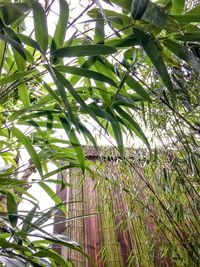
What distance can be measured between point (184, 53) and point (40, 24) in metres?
0.38

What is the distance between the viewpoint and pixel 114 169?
1.55 m

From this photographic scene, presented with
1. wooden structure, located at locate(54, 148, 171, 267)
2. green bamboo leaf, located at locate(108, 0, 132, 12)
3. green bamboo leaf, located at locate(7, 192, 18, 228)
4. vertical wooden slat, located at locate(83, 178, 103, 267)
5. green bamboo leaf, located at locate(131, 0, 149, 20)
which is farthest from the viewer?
vertical wooden slat, located at locate(83, 178, 103, 267)

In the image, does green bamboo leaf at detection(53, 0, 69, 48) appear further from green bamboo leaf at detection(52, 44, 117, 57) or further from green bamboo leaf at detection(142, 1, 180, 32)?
green bamboo leaf at detection(142, 1, 180, 32)

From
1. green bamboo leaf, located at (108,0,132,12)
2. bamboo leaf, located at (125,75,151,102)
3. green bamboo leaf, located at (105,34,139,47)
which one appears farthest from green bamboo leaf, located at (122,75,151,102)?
green bamboo leaf, located at (108,0,132,12)

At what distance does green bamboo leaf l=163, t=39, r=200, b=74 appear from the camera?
658mm

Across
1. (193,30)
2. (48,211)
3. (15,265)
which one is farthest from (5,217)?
(193,30)

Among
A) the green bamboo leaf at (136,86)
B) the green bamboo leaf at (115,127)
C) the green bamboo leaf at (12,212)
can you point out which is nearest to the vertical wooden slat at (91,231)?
the green bamboo leaf at (12,212)

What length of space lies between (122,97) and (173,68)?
24 cm

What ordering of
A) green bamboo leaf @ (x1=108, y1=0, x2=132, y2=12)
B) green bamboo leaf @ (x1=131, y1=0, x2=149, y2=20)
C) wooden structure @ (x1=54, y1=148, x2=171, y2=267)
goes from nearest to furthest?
1. green bamboo leaf @ (x1=131, y1=0, x2=149, y2=20)
2. green bamboo leaf @ (x1=108, y1=0, x2=132, y2=12)
3. wooden structure @ (x1=54, y1=148, x2=171, y2=267)

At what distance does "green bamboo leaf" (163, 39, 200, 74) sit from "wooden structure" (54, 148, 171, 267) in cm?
69

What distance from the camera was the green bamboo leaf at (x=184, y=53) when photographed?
2.16 feet

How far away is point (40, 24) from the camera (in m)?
0.63

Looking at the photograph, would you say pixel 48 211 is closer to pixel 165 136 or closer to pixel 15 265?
pixel 15 265

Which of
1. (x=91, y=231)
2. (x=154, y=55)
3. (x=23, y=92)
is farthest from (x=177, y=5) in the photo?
(x=91, y=231)
